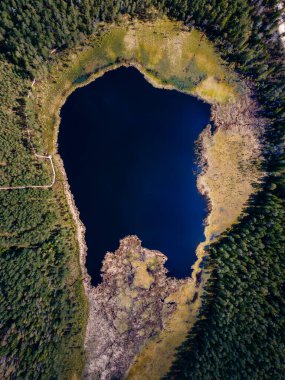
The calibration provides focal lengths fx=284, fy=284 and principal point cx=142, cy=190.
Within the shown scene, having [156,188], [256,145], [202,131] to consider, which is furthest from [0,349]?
[256,145]

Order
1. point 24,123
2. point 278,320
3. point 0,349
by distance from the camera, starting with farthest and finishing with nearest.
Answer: point 24,123 → point 278,320 → point 0,349

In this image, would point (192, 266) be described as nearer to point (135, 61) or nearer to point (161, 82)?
point (161, 82)

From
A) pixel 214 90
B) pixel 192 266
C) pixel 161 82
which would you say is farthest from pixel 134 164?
pixel 192 266

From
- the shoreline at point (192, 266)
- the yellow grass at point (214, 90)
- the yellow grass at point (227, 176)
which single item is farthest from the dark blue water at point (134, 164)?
the yellow grass at point (227, 176)

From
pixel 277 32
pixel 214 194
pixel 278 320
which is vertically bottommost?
pixel 278 320

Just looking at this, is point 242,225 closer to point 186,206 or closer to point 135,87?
point 186,206

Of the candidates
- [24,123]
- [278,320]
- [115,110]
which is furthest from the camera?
[115,110]
